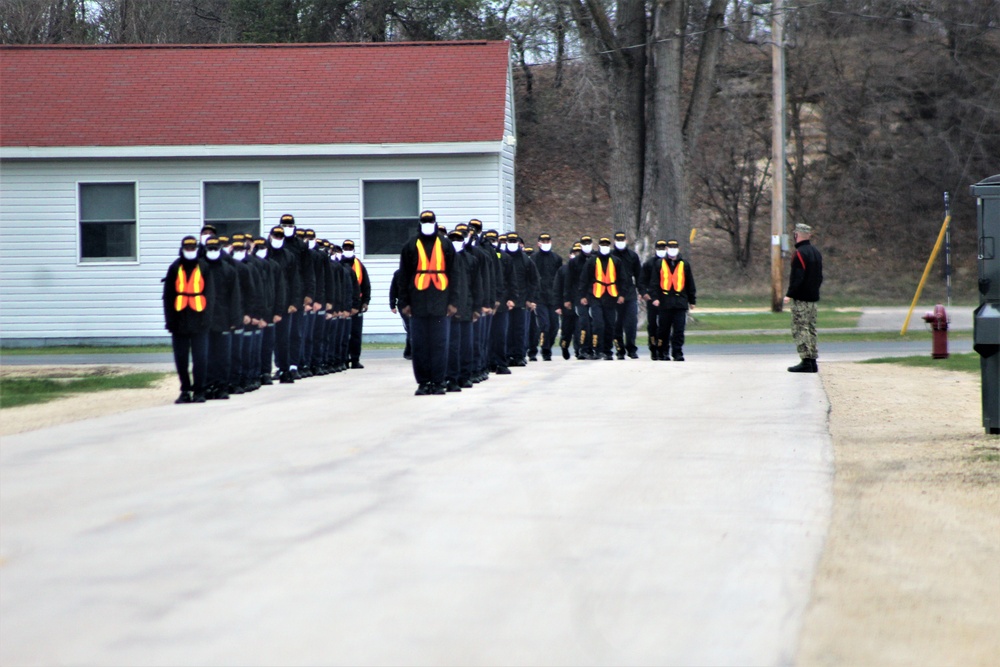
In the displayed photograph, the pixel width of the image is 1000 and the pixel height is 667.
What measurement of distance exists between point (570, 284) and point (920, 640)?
17963 millimetres

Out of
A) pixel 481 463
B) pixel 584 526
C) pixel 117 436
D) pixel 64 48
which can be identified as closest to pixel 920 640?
pixel 584 526

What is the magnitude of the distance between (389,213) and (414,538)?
67.8 ft

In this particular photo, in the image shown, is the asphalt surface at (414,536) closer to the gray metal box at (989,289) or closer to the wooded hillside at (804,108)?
the gray metal box at (989,289)

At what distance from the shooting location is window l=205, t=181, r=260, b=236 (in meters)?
28.2

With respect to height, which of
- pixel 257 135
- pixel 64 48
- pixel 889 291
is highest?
pixel 64 48

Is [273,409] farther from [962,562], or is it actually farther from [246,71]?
[246,71]

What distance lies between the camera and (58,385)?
18.1 m

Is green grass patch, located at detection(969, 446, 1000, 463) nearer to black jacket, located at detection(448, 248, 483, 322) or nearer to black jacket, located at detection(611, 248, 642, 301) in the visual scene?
black jacket, located at detection(448, 248, 483, 322)

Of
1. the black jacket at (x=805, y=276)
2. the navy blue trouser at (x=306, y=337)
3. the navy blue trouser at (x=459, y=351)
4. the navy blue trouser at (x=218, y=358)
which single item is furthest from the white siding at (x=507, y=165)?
the navy blue trouser at (x=218, y=358)

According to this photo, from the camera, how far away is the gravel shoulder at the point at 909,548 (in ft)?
18.6

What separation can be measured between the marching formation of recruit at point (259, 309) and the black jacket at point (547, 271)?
149 inches

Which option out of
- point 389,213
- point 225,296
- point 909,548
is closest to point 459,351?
point 225,296

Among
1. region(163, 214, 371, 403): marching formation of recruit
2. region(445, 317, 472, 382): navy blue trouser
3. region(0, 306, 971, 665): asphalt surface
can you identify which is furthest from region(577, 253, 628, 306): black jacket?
region(0, 306, 971, 665): asphalt surface

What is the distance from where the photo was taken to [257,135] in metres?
27.9
